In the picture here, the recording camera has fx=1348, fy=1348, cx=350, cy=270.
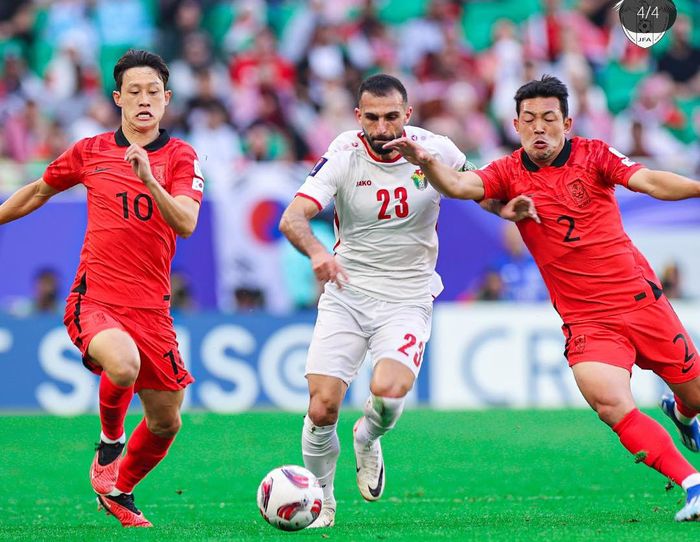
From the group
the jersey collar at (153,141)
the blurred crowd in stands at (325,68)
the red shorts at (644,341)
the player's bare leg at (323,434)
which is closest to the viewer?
the red shorts at (644,341)

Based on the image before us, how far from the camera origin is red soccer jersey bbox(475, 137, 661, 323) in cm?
887

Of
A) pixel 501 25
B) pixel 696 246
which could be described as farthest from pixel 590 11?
pixel 696 246

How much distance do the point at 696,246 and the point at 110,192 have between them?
33.0 feet

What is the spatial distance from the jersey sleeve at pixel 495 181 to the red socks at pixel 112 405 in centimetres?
271

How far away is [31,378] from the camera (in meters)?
15.8

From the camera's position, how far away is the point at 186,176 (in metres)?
9.00

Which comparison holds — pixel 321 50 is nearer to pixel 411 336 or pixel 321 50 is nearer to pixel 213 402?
pixel 213 402

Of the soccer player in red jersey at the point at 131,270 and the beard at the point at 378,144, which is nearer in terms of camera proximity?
the soccer player in red jersey at the point at 131,270

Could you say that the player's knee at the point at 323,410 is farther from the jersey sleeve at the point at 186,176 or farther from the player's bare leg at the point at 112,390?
the jersey sleeve at the point at 186,176

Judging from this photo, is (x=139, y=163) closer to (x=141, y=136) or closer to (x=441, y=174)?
(x=141, y=136)

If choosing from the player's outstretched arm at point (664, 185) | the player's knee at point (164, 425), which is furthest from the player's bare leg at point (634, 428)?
the player's knee at point (164, 425)

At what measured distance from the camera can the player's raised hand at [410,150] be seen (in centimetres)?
864

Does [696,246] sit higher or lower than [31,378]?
higher

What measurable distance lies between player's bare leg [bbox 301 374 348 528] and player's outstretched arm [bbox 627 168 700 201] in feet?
7.77
